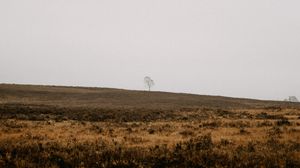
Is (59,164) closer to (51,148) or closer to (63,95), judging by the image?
(51,148)

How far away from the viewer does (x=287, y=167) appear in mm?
10195

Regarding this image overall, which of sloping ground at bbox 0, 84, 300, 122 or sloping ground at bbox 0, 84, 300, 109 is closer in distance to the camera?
sloping ground at bbox 0, 84, 300, 122

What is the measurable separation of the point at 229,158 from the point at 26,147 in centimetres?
753

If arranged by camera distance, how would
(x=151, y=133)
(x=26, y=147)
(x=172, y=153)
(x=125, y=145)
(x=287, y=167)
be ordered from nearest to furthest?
(x=287, y=167) → (x=172, y=153) → (x=26, y=147) → (x=125, y=145) → (x=151, y=133)

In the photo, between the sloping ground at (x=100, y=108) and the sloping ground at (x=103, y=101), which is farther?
the sloping ground at (x=103, y=101)

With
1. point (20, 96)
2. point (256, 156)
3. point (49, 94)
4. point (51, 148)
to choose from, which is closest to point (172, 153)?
point (256, 156)

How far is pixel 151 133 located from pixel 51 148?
24.6ft

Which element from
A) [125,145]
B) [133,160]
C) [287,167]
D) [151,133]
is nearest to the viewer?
[287,167]

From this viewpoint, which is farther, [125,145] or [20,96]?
[20,96]

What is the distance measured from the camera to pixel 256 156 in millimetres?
11383

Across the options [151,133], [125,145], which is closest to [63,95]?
[151,133]

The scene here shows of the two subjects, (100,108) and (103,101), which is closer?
(100,108)

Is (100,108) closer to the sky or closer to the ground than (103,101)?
closer to the ground

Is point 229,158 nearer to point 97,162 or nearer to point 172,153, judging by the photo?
point 172,153
